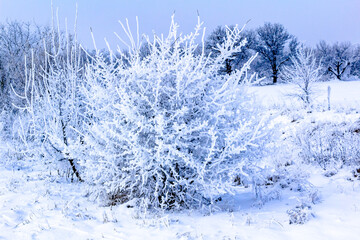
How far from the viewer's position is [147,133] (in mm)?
4156

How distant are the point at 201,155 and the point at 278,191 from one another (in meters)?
1.54

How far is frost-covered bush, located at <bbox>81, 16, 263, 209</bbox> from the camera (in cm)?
387

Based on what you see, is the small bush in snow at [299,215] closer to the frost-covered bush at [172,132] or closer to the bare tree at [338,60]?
the frost-covered bush at [172,132]

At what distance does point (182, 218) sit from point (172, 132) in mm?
1095

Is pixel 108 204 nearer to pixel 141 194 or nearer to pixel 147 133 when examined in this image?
pixel 141 194

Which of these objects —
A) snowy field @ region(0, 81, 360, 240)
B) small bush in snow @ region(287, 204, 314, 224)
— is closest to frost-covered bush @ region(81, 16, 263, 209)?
snowy field @ region(0, 81, 360, 240)

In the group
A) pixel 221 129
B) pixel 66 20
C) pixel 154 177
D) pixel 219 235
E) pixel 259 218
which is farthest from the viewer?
pixel 66 20

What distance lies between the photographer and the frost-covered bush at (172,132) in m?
3.87

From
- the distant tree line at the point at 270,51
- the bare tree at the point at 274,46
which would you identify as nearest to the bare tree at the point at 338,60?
the distant tree line at the point at 270,51

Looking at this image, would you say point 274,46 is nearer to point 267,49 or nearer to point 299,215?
point 267,49

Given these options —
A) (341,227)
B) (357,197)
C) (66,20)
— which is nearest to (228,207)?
(341,227)

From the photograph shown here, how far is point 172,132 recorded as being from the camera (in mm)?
3900

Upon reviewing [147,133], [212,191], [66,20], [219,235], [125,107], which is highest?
[66,20]

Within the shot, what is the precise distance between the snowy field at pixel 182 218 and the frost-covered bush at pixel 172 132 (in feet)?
1.12
